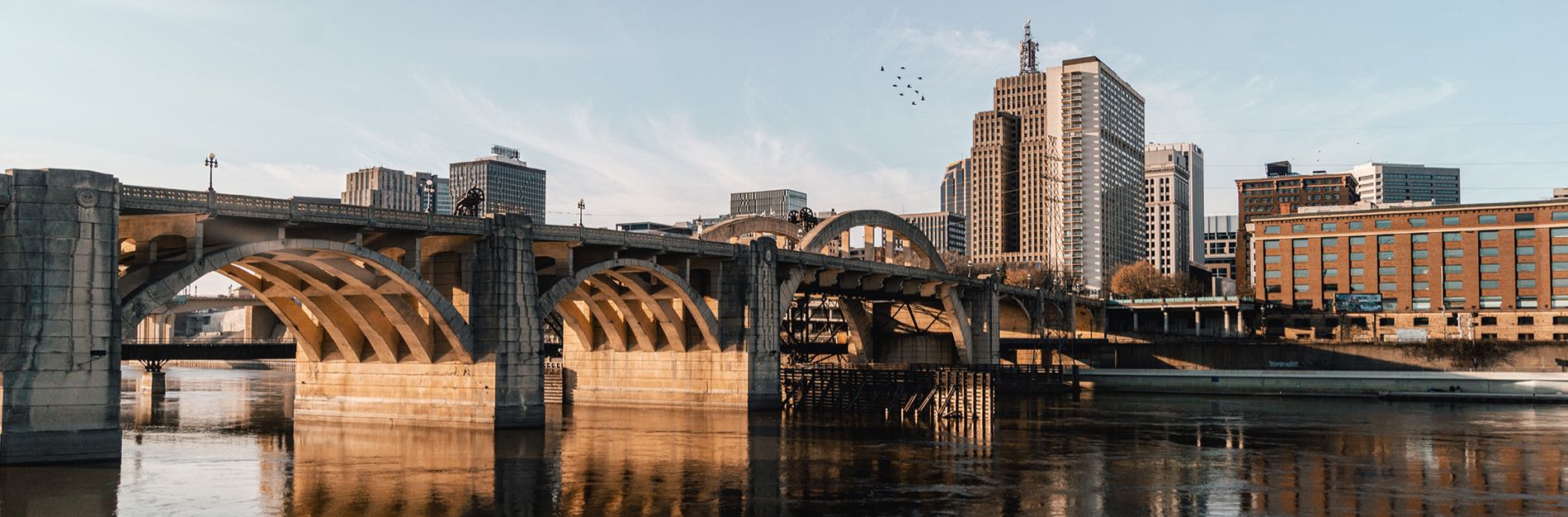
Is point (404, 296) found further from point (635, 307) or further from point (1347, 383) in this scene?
point (1347, 383)

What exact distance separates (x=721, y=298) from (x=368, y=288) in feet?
89.3

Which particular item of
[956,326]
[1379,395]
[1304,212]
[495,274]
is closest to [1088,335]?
[1304,212]

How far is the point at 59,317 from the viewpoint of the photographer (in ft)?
153

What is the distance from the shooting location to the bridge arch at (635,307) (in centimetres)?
7981

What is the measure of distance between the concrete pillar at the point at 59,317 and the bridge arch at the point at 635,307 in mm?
28792

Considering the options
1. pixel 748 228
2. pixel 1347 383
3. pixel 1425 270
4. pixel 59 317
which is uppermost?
pixel 748 228

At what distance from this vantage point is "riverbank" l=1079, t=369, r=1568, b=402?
105312mm

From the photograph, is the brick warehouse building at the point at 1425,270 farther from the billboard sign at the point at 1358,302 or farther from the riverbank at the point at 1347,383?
the riverbank at the point at 1347,383

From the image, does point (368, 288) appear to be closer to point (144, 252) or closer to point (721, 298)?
point (144, 252)

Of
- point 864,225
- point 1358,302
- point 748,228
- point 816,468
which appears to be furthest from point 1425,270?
Result: point 816,468

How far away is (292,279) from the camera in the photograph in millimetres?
66812

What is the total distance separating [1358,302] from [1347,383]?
52.1 metres

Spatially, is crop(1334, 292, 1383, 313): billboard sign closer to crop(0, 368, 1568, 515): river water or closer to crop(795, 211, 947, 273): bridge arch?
crop(795, 211, 947, 273): bridge arch

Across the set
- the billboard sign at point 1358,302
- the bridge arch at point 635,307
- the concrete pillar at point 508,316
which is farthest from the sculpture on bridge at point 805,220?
the billboard sign at point 1358,302
